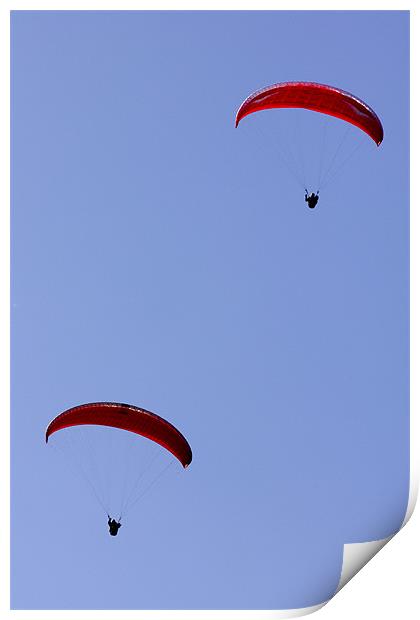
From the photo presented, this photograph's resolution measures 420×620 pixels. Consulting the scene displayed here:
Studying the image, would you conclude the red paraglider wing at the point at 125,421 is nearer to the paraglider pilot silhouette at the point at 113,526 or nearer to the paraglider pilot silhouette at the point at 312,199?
the paraglider pilot silhouette at the point at 113,526

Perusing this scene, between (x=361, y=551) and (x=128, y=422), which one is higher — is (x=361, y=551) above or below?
below

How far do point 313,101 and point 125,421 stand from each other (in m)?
1.57

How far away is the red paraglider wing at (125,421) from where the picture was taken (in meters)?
2.63

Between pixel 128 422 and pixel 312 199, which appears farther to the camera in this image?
pixel 312 199

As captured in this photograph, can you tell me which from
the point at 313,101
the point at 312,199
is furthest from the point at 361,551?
the point at 313,101

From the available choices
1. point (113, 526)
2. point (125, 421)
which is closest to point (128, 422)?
point (125, 421)

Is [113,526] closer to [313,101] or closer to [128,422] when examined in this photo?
[128,422]

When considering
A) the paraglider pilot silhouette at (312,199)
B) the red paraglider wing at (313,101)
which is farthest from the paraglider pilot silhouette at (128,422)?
the red paraglider wing at (313,101)

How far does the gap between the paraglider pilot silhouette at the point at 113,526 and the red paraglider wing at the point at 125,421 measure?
50 cm

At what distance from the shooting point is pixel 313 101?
2658mm

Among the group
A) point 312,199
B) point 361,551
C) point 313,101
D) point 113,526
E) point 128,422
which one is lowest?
point 361,551

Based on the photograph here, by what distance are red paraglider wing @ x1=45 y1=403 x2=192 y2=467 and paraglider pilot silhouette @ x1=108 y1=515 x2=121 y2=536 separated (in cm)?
50
